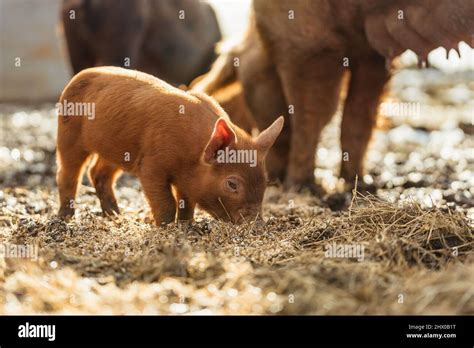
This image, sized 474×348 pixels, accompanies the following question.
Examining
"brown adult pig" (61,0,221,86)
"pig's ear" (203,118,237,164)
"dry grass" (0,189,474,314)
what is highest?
"brown adult pig" (61,0,221,86)

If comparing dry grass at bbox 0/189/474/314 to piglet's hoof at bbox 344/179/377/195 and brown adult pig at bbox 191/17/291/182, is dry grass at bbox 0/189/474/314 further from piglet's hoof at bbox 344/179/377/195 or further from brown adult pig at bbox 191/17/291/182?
brown adult pig at bbox 191/17/291/182

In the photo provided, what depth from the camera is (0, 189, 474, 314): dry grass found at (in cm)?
443

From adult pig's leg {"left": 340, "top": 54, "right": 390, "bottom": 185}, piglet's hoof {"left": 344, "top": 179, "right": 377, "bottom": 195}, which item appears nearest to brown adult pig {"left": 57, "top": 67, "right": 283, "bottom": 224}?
adult pig's leg {"left": 340, "top": 54, "right": 390, "bottom": 185}

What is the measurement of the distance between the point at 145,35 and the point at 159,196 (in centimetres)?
703

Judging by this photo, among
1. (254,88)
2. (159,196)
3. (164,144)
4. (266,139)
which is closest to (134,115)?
(164,144)

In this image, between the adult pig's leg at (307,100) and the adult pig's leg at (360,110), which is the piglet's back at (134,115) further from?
the adult pig's leg at (360,110)

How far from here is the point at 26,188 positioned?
8852mm

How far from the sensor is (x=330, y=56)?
8.20m

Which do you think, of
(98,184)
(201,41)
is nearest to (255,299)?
(98,184)

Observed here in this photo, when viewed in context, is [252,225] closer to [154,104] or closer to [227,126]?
[227,126]

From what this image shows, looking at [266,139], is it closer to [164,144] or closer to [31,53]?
[164,144]

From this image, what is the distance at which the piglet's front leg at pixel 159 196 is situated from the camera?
20.1ft

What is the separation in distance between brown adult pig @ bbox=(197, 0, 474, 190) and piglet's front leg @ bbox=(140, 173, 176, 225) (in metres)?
2.63

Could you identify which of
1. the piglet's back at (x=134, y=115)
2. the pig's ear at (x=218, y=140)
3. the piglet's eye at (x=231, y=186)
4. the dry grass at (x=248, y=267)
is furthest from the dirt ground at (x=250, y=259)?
the piglet's back at (x=134, y=115)
